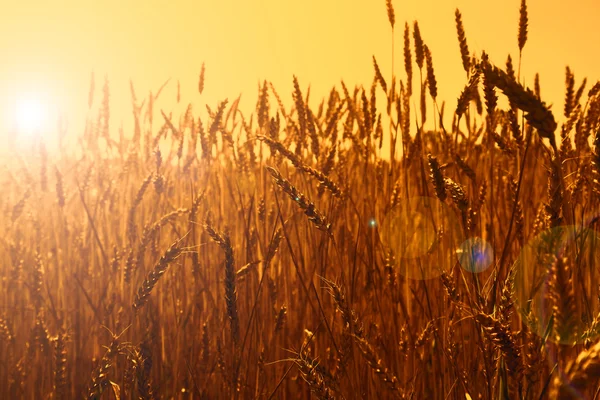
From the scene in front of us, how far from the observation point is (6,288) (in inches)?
78.4

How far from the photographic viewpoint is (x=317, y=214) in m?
0.87

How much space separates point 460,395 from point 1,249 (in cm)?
206

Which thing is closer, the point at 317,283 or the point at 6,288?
the point at 317,283

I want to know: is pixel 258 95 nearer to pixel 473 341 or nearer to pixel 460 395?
pixel 473 341

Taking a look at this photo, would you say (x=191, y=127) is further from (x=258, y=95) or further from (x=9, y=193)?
(x=9, y=193)

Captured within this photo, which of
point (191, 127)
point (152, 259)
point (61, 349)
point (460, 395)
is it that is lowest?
point (460, 395)

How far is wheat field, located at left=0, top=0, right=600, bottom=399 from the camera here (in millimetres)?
841

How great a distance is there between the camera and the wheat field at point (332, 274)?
33.1 inches

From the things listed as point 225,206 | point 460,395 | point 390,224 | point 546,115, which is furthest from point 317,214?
point 225,206

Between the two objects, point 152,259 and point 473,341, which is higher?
point 152,259

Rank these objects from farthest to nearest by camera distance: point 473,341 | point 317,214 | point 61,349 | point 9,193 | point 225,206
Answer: point 9,193 → point 225,206 → point 473,341 → point 61,349 → point 317,214

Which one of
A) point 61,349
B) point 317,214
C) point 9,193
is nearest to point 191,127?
point 9,193

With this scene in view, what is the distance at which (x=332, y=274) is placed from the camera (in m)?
1.62

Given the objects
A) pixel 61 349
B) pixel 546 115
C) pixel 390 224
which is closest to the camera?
pixel 546 115
